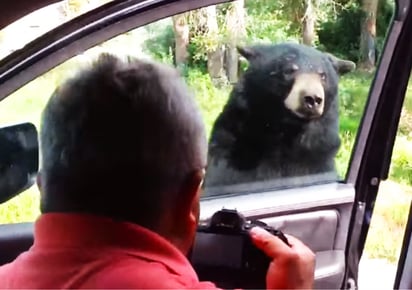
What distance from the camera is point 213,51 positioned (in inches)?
71.2

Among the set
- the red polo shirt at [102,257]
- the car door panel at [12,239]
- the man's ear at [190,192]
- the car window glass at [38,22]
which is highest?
the car window glass at [38,22]

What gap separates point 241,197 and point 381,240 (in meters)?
0.38

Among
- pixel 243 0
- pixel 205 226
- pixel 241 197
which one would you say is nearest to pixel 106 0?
pixel 243 0

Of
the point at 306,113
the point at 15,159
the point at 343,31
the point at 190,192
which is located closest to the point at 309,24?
the point at 343,31

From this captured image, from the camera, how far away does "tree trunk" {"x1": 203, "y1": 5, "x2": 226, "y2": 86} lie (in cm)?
179

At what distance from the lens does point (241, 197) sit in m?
2.03

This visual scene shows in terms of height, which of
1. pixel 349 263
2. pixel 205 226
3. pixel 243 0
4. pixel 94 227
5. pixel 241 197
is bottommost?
pixel 349 263

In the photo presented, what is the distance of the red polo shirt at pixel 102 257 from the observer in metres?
1.11

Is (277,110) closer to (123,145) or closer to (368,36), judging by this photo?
(368,36)

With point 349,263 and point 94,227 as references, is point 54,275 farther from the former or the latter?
point 349,263

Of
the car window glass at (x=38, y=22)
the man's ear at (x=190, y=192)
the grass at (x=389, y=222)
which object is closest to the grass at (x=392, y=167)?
the grass at (x=389, y=222)

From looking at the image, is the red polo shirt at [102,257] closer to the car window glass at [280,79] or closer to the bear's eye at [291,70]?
the car window glass at [280,79]

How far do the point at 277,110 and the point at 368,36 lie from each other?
0.94ft

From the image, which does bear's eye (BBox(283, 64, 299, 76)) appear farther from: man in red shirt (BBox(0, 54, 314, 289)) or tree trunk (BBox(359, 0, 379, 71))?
→ man in red shirt (BBox(0, 54, 314, 289))
